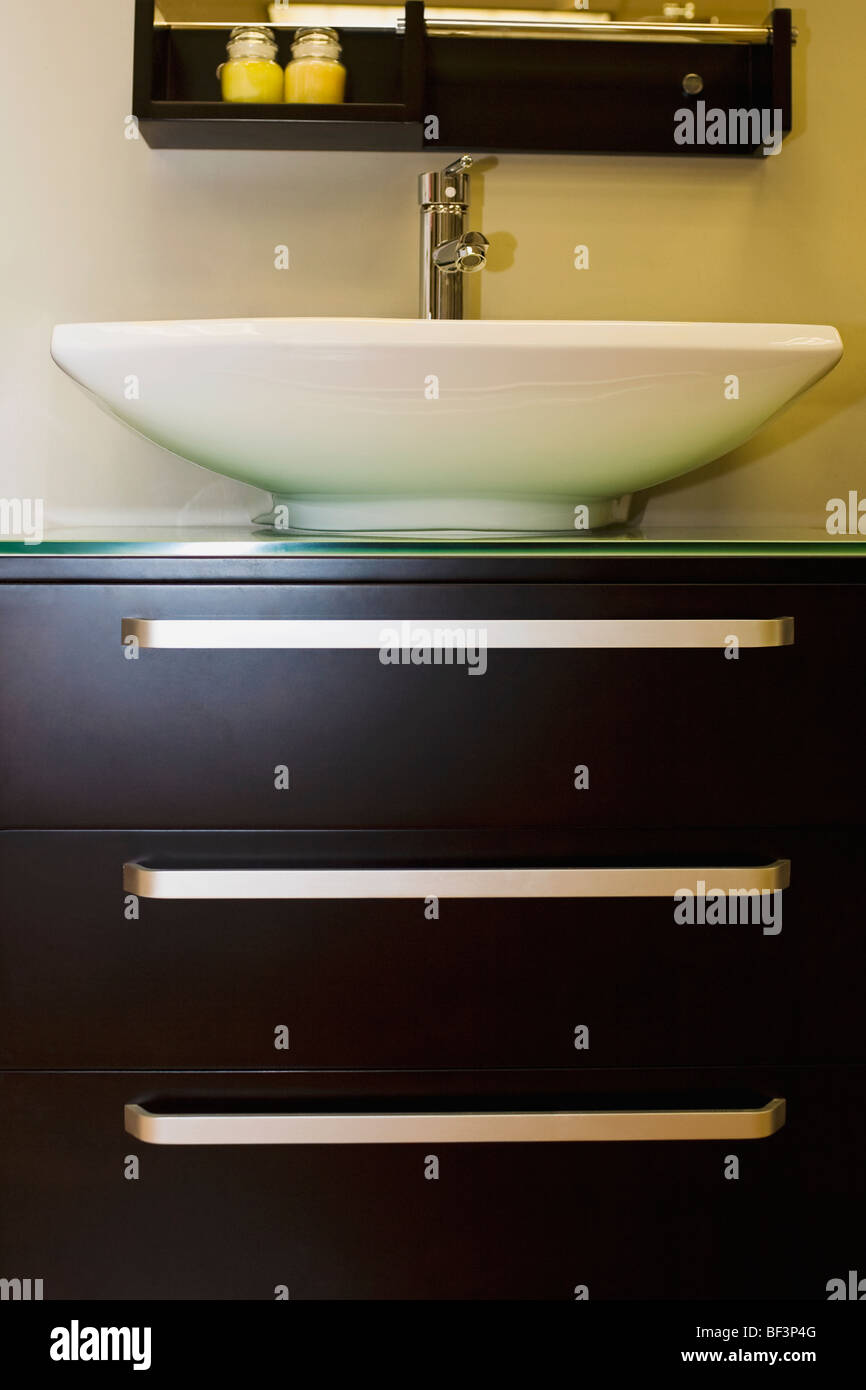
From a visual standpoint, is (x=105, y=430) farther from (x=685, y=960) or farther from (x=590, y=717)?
(x=685, y=960)

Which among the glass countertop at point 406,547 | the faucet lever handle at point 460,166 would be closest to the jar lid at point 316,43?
the faucet lever handle at point 460,166

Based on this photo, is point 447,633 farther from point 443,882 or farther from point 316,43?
point 316,43

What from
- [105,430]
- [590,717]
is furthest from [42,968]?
[105,430]

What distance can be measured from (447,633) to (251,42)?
2.41ft

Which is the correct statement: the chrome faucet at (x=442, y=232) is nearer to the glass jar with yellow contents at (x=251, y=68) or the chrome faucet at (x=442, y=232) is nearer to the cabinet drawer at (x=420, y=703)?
the glass jar with yellow contents at (x=251, y=68)

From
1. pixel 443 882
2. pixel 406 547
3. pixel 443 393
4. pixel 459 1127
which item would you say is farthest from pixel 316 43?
pixel 459 1127

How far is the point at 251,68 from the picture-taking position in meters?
1.12

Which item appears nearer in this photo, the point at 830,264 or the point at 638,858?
the point at 638,858

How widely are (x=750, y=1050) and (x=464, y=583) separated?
0.40m

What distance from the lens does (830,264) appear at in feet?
4.10

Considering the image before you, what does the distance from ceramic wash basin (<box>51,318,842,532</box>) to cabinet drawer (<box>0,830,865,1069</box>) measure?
0.94 ft

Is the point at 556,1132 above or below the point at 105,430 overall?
below

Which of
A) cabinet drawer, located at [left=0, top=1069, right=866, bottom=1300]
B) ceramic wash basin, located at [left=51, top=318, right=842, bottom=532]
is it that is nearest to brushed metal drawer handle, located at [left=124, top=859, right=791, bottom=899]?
cabinet drawer, located at [left=0, top=1069, right=866, bottom=1300]

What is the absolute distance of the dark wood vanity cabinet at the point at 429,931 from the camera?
30.7 inches
